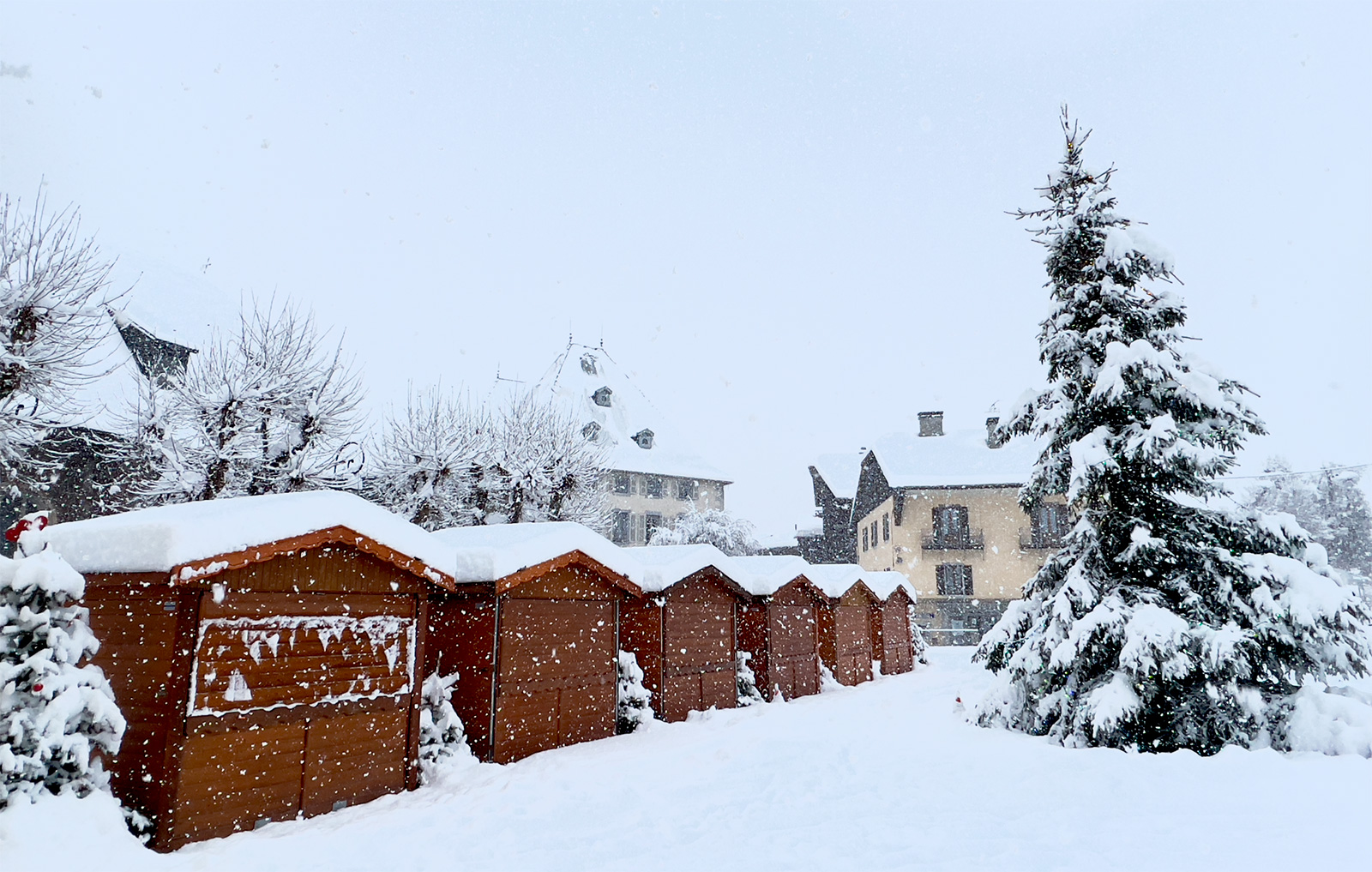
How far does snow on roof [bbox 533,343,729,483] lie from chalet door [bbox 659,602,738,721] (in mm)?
32466

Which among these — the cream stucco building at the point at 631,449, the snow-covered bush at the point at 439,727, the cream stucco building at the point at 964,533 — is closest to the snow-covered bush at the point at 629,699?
the snow-covered bush at the point at 439,727

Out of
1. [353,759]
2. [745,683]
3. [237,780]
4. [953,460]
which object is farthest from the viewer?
[953,460]

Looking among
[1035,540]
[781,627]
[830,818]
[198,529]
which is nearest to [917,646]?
[781,627]

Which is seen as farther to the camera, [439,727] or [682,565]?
[682,565]

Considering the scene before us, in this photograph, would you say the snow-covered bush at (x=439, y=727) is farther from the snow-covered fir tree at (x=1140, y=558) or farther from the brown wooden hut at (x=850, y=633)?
the brown wooden hut at (x=850, y=633)

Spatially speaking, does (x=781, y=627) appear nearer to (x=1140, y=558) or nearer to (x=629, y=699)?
(x=629, y=699)

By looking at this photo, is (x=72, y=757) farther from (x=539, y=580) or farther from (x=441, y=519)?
(x=441, y=519)

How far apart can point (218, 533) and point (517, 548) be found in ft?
14.6

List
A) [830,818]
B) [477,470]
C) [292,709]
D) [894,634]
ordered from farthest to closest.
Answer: [894,634] → [477,470] → [292,709] → [830,818]

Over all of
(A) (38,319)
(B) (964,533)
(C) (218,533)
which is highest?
(A) (38,319)

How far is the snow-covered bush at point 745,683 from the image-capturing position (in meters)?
17.5

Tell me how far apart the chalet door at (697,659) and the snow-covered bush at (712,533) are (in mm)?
25425

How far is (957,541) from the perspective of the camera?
39.4 m

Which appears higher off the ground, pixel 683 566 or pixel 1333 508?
pixel 1333 508
